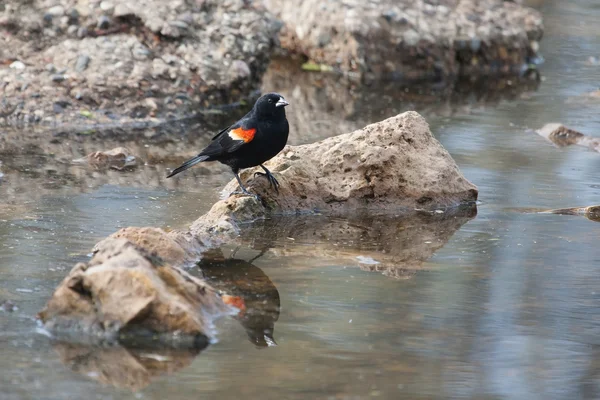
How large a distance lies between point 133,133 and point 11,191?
259 cm

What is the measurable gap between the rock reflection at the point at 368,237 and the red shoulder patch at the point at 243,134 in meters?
0.60

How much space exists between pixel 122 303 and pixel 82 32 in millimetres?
6802

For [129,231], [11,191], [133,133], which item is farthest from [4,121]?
[129,231]

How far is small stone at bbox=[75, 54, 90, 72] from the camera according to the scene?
410 inches

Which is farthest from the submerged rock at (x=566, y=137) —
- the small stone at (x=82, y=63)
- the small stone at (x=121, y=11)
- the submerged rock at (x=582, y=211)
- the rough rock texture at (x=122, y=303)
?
Answer: the rough rock texture at (x=122, y=303)

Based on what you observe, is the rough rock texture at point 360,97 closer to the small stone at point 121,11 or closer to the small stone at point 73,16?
the small stone at point 121,11

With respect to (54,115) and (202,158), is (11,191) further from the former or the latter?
(54,115)

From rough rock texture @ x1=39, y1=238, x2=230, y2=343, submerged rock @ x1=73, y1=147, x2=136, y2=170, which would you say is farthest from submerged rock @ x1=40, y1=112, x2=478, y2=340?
submerged rock @ x1=73, y1=147, x2=136, y2=170

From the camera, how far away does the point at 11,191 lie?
24.4 feet

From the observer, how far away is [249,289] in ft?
17.8

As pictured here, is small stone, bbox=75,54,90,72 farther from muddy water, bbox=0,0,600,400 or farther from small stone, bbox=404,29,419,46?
small stone, bbox=404,29,419,46

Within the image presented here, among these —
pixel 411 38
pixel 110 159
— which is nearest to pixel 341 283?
pixel 110 159

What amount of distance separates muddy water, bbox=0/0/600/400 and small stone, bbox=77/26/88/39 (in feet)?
5.25

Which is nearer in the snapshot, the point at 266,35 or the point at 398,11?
the point at 266,35
